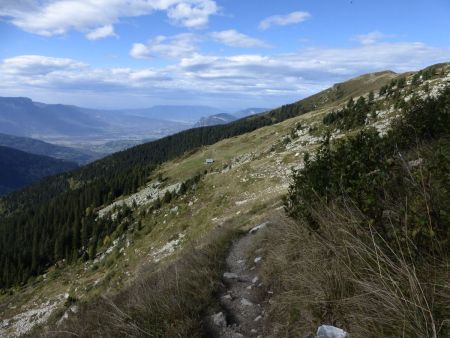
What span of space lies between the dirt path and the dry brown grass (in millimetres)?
385

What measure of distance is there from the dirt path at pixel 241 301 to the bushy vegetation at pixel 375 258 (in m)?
0.44

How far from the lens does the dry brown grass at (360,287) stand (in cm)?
287

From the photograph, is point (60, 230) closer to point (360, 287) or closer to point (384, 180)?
point (384, 180)

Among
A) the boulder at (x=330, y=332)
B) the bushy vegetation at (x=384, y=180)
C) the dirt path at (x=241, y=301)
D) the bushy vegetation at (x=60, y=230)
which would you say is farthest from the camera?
the bushy vegetation at (x=60, y=230)

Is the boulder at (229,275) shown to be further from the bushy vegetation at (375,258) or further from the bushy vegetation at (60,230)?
the bushy vegetation at (60,230)

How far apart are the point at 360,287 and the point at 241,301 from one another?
2.67 meters

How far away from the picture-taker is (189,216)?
3250 centimetres

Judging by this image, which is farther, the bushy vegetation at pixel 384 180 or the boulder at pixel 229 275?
the boulder at pixel 229 275

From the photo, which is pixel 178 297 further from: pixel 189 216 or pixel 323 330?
pixel 189 216

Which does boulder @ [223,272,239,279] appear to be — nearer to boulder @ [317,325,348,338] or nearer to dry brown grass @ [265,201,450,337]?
dry brown grass @ [265,201,450,337]

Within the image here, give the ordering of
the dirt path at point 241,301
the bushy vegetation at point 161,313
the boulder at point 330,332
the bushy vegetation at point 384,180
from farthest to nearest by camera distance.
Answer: the dirt path at point 241,301, the bushy vegetation at point 161,313, the bushy vegetation at point 384,180, the boulder at point 330,332

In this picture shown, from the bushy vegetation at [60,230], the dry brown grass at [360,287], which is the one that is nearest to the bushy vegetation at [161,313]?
the dry brown grass at [360,287]

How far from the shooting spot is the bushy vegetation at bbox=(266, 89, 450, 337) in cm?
297

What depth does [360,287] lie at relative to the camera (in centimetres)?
362
